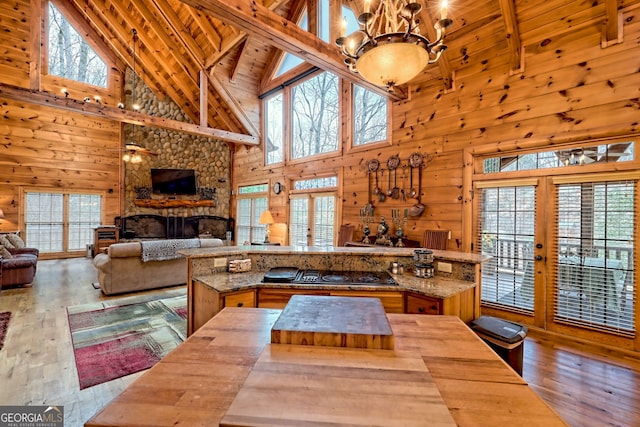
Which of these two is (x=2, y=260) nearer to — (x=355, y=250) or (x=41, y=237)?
(x=41, y=237)

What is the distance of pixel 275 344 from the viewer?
955 mm

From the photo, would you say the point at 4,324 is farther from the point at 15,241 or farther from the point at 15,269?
the point at 15,241

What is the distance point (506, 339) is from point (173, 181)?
28.9ft

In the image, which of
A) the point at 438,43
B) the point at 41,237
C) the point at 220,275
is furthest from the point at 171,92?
the point at 438,43

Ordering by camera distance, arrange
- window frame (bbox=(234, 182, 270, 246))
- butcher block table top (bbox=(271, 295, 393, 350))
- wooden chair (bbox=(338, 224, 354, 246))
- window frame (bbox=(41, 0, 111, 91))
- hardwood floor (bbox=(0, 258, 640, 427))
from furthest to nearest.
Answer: window frame (bbox=(234, 182, 270, 246)), window frame (bbox=(41, 0, 111, 91)), wooden chair (bbox=(338, 224, 354, 246)), hardwood floor (bbox=(0, 258, 640, 427)), butcher block table top (bbox=(271, 295, 393, 350))

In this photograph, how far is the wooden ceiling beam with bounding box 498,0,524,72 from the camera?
10.3 feet

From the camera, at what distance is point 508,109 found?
11.8 feet

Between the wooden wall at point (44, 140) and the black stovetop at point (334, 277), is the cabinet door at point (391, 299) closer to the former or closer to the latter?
the black stovetop at point (334, 277)

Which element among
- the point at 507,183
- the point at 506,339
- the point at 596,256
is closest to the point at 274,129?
the point at 507,183

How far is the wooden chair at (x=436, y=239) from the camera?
4.03 meters

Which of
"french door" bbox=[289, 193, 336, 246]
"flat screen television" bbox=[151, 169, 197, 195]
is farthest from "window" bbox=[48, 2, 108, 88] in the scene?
"french door" bbox=[289, 193, 336, 246]

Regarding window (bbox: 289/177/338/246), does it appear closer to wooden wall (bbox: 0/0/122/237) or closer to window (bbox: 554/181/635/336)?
window (bbox: 554/181/635/336)

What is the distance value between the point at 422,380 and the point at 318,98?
20.3ft

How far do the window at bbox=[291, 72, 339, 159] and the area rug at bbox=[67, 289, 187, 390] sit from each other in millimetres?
3870
